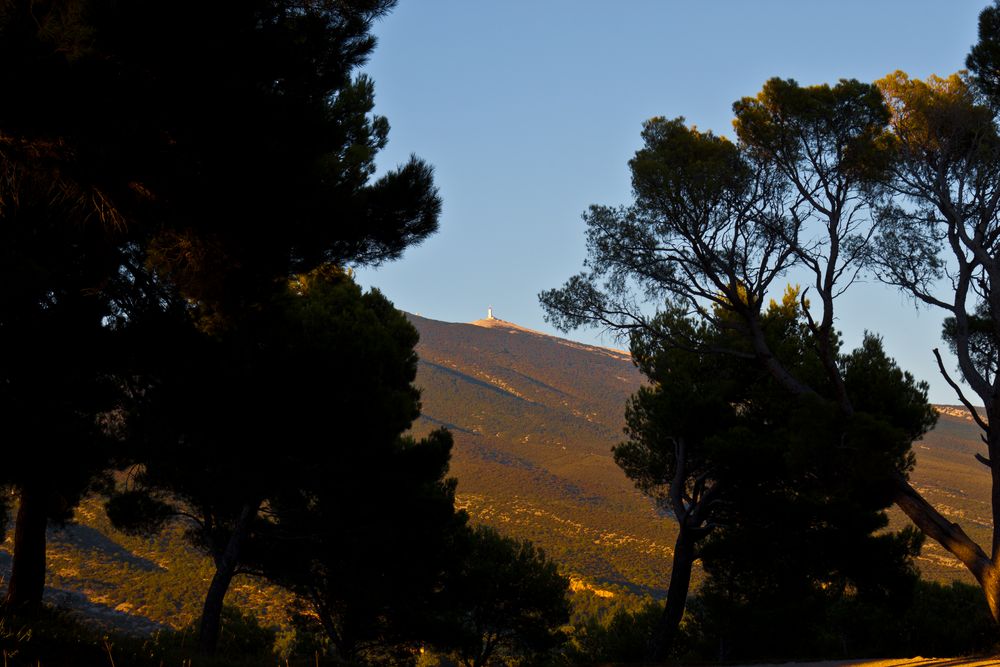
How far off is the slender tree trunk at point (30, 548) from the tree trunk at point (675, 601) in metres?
9.59

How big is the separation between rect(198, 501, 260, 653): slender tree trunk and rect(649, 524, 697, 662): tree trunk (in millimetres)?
7252

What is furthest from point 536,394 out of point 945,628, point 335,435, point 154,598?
point 335,435

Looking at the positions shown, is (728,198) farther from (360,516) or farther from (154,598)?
(154,598)

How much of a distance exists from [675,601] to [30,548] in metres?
10.1

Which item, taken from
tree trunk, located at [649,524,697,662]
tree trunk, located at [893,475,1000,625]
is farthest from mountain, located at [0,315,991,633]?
tree trunk, located at [893,475,1000,625]

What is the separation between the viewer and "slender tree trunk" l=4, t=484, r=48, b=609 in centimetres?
867

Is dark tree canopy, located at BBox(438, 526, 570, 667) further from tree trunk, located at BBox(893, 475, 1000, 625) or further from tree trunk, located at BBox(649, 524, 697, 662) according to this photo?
tree trunk, located at BBox(893, 475, 1000, 625)

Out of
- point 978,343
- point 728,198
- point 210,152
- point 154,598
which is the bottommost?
point 154,598

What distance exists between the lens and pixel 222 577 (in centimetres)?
1264

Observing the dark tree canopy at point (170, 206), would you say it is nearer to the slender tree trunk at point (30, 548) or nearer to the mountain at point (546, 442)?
the slender tree trunk at point (30, 548)

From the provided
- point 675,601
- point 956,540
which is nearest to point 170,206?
point 956,540

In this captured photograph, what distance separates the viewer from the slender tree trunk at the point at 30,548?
867 cm

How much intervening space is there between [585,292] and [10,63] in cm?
875

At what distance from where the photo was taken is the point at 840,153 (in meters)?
11.6
